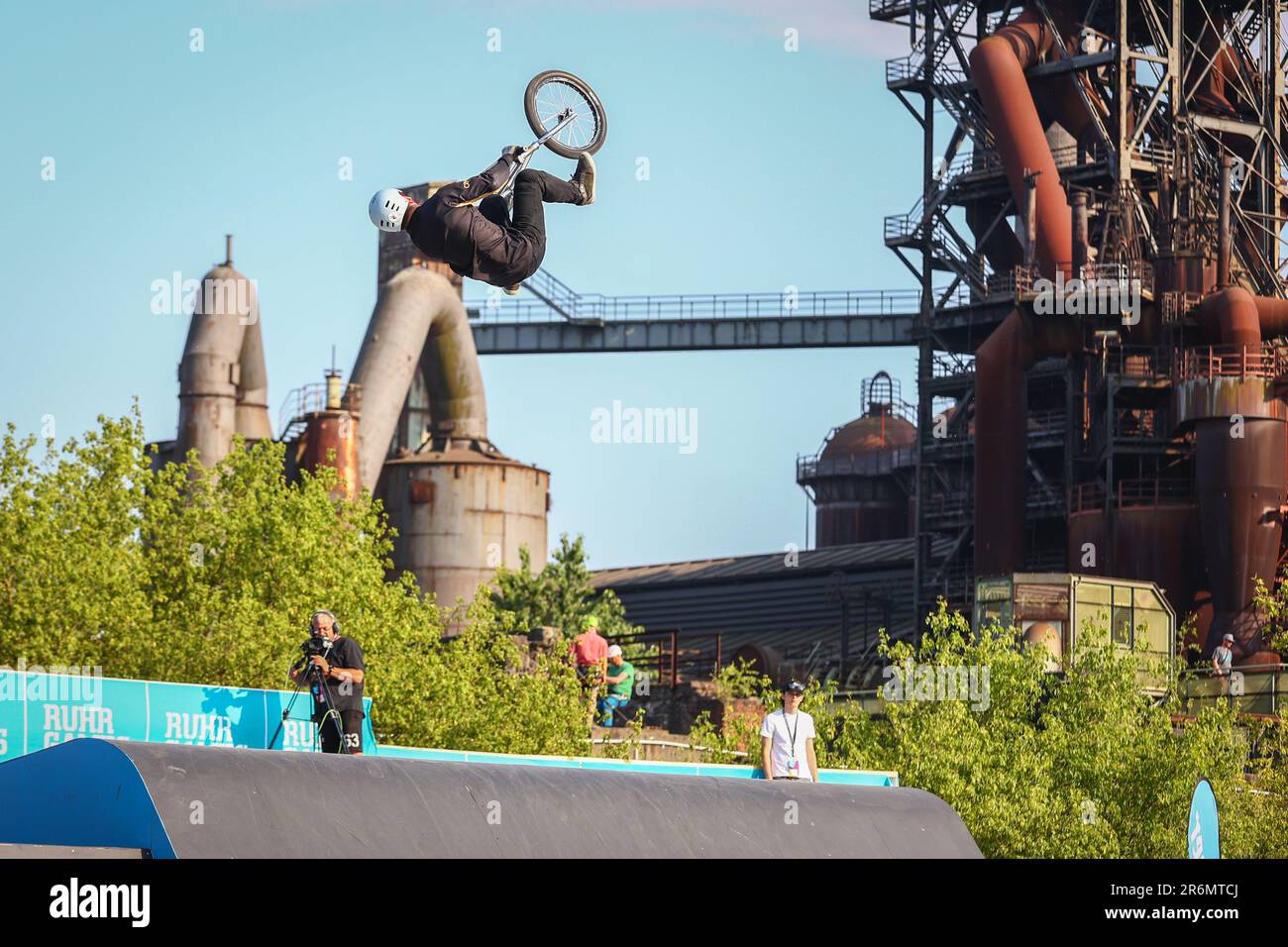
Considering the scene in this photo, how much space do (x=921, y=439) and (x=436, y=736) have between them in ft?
111

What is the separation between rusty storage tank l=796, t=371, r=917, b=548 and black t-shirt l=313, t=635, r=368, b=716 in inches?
2305

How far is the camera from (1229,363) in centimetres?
4909

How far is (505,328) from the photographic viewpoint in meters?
75.6

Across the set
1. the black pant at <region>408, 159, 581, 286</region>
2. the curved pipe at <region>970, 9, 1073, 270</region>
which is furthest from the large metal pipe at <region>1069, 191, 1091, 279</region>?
the black pant at <region>408, 159, 581, 286</region>

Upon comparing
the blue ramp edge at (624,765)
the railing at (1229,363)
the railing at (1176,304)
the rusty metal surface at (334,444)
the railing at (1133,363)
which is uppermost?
the railing at (1176,304)

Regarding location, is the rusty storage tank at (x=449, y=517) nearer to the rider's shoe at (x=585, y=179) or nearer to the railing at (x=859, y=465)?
the railing at (x=859, y=465)

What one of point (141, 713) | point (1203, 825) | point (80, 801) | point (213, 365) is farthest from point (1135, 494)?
point (80, 801)

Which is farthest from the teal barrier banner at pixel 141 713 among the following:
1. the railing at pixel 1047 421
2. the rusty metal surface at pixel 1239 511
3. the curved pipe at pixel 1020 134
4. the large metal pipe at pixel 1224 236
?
the railing at pixel 1047 421

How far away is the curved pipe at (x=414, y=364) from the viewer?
5225cm

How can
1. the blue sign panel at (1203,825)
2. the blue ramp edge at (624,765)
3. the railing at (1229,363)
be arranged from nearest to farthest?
the blue ramp edge at (624,765) → the blue sign panel at (1203,825) → the railing at (1229,363)

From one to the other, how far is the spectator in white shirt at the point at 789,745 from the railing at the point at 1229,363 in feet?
112

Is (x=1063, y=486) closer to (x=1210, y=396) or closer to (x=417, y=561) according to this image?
(x=1210, y=396)

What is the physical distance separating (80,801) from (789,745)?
7.55 m
